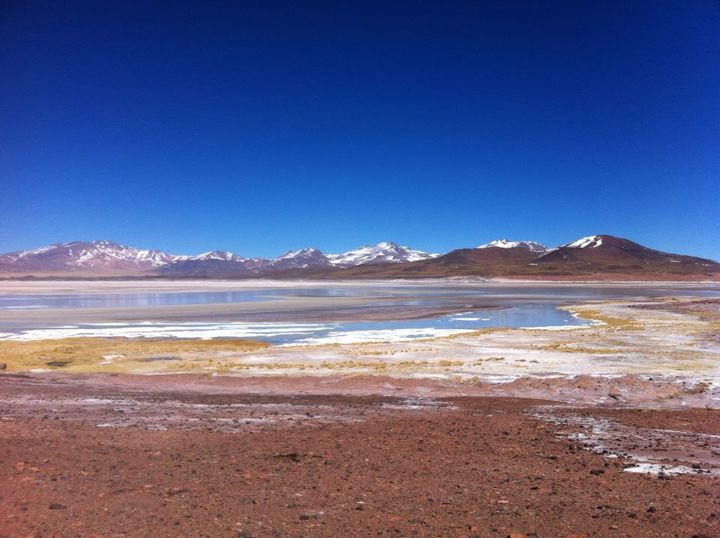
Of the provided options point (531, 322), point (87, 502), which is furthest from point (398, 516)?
point (531, 322)

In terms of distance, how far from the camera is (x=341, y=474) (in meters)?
7.61

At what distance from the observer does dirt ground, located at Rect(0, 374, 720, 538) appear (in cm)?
597

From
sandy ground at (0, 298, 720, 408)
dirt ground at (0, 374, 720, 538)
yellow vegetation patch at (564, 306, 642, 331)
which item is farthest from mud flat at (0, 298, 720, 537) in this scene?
yellow vegetation patch at (564, 306, 642, 331)

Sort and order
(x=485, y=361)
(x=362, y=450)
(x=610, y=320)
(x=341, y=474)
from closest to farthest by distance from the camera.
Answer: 1. (x=341, y=474)
2. (x=362, y=450)
3. (x=485, y=361)
4. (x=610, y=320)

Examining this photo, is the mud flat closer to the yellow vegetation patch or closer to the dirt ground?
the dirt ground

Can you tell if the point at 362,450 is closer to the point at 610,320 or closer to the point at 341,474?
the point at 341,474

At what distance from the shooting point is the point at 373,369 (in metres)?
18.6

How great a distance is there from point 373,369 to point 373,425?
799 centimetres

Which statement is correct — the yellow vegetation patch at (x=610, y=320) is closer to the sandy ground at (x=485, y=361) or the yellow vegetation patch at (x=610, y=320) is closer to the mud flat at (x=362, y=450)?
the sandy ground at (x=485, y=361)

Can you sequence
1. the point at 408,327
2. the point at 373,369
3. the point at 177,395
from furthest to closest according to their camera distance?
the point at 408,327
the point at 373,369
the point at 177,395

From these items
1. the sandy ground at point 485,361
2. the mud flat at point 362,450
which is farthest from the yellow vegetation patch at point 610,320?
the mud flat at point 362,450

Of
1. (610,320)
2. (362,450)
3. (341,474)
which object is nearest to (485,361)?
(362,450)

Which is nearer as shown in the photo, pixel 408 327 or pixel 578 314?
pixel 408 327

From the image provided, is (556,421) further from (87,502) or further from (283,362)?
(283,362)
